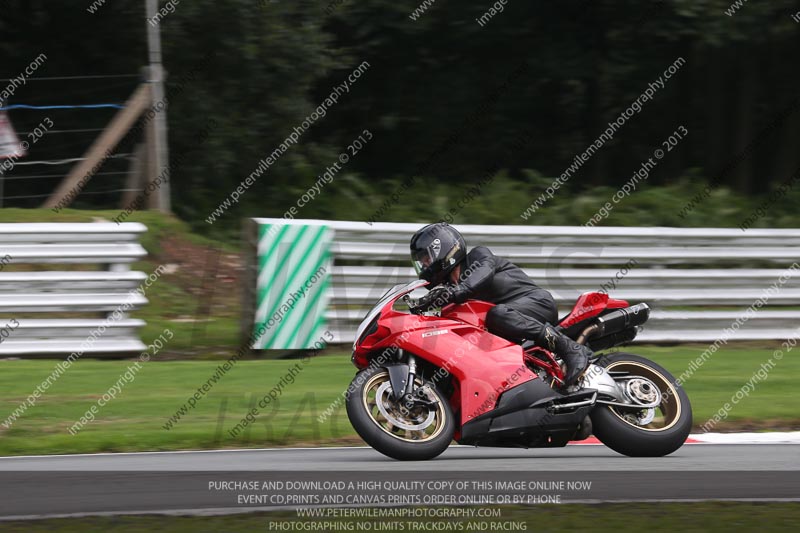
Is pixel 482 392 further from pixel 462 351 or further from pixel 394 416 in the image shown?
pixel 394 416

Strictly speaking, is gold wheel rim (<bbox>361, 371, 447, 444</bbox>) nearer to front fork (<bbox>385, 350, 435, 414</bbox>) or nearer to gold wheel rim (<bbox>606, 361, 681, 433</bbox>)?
front fork (<bbox>385, 350, 435, 414</bbox>)

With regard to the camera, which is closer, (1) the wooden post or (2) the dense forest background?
(1) the wooden post

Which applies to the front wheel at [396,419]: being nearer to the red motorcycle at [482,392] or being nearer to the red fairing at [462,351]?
the red motorcycle at [482,392]

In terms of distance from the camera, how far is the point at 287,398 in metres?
10.1

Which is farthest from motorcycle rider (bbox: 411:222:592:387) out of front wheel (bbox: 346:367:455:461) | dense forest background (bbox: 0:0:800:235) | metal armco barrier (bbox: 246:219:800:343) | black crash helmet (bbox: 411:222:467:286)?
dense forest background (bbox: 0:0:800:235)

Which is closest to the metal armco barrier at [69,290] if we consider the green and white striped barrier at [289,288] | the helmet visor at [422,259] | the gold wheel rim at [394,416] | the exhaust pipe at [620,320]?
the green and white striped barrier at [289,288]

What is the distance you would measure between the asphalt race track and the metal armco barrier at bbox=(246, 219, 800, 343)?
15.3 feet

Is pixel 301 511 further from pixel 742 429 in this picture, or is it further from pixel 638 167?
pixel 638 167

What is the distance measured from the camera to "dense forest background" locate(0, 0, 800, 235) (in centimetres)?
1762

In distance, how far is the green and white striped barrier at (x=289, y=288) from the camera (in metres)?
12.1

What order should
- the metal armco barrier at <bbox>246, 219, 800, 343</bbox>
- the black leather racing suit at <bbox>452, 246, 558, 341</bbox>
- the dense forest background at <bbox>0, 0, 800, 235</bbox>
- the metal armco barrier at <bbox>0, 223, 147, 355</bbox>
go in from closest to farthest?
the black leather racing suit at <bbox>452, 246, 558, 341</bbox> < the metal armco barrier at <bbox>0, 223, 147, 355</bbox> < the metal armco barrier at <bbox>246, 219, 800, 343</bbox> < the dense forest background at <bbox>0, 0, 800, 235</bbox>

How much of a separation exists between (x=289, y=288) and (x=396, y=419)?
489 cm

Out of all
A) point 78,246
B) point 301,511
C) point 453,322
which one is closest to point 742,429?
point 453,322

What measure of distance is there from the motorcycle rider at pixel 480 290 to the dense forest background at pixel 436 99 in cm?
857
